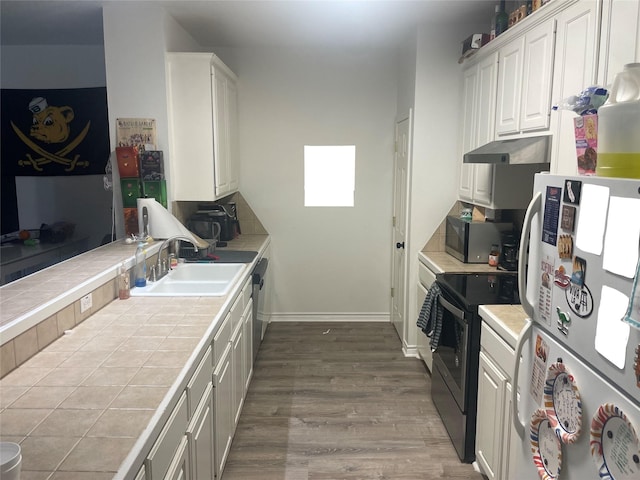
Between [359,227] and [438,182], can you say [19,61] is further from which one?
[438,182]

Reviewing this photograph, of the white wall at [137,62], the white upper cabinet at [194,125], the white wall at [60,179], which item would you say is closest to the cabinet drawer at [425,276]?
the white upper cabinet at [194,125]

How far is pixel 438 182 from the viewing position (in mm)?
3875

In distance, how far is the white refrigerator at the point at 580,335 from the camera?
1.19 metres

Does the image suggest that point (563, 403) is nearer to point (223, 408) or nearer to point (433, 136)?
point (223, 408)

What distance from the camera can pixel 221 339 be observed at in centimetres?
236

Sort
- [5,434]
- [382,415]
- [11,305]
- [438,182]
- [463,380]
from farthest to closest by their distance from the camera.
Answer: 1. [438,182]
2. [382,415]
3. [463,380]
4. [11,305]
5. [5,434]

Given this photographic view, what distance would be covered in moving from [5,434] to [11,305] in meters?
0.75

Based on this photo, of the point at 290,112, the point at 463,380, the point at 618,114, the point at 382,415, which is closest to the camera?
the point at 618,114

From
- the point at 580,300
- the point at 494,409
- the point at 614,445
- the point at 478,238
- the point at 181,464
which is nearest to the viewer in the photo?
the point at 614,445

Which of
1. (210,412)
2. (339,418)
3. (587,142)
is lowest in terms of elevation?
(339,418)

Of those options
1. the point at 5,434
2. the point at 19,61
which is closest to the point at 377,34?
the point at 19,61

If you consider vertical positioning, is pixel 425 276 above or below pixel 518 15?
below

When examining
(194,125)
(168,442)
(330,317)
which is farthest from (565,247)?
(330,317)

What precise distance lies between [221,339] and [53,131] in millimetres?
3190
